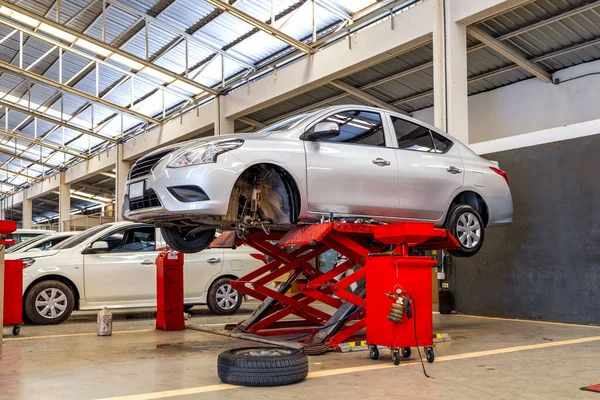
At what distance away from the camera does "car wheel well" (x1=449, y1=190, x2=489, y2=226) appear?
5.84 m

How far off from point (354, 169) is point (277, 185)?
67 cm

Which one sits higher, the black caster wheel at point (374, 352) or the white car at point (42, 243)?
the white car at point (42, 243)

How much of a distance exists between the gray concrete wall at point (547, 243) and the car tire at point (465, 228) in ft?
5.55

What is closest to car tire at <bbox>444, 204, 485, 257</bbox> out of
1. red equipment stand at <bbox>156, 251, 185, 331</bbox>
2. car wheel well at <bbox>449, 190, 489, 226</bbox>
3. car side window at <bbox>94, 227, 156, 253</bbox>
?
car wheel well at <bbox>449, 190, 489, 226</bbox>

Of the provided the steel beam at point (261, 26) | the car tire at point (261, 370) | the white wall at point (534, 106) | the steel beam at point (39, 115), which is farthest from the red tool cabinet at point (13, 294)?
the steel beam at point (39, 115)

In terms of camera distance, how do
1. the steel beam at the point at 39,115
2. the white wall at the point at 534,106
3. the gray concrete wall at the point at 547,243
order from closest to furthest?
the gray concrete wall at the point at 547,243
the white wall at the point at 534,106
the steel beam at the point at 39,115

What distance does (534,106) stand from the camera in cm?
1197

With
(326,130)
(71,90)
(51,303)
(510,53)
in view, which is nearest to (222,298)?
(51,303)

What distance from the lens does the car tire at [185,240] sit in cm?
553

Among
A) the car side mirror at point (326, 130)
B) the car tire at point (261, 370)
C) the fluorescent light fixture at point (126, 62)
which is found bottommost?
the car tire at point (261, 370)

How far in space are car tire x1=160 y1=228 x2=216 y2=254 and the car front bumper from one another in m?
0.99

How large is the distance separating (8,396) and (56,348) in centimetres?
204

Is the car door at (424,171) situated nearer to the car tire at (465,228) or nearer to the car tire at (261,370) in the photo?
the car tire at (465,228)

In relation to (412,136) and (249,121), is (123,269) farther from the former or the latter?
(249,121)
